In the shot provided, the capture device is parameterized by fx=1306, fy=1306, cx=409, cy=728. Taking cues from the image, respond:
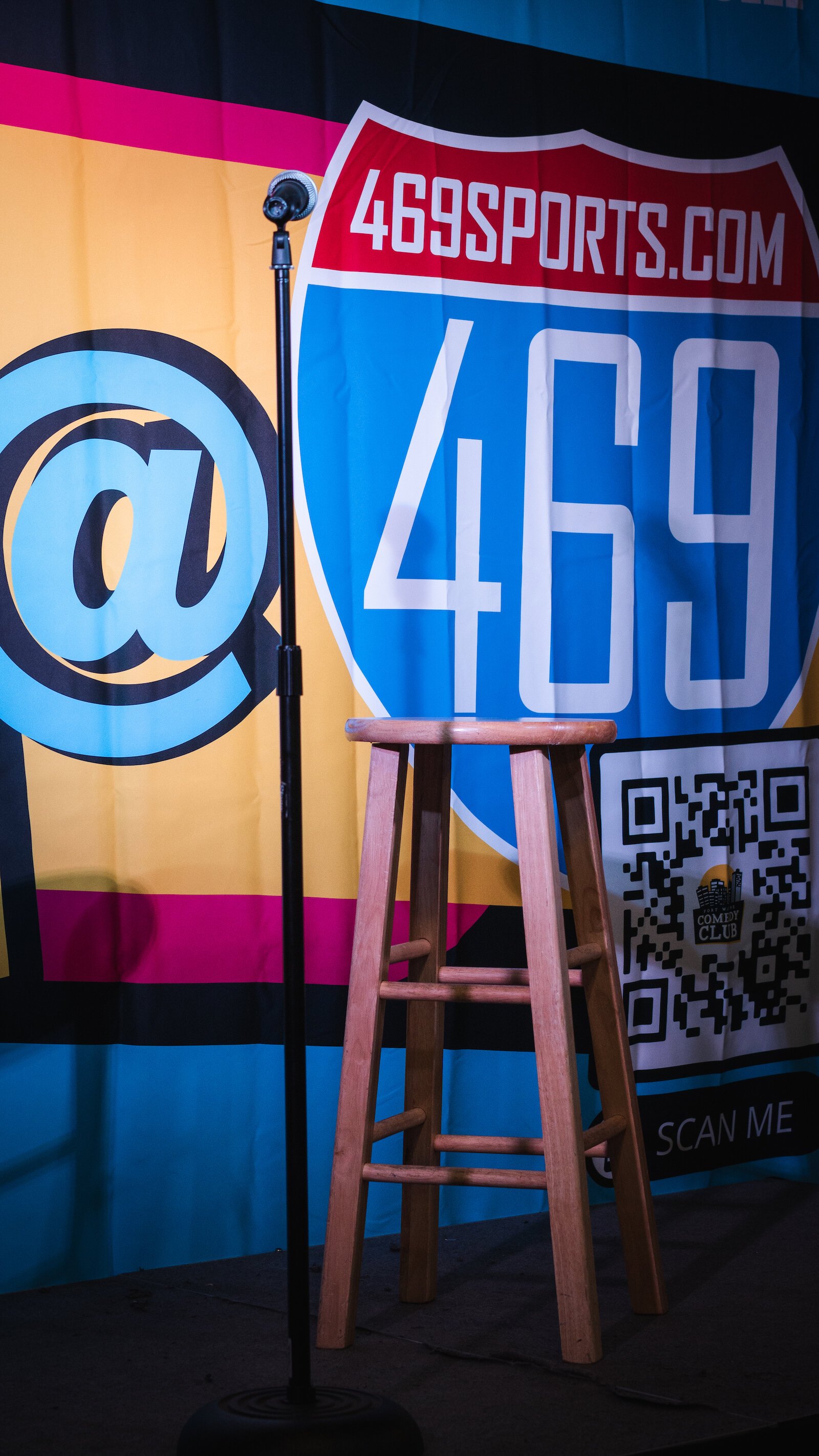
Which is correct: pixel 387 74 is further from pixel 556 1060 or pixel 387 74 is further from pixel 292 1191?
pixel 292 1191

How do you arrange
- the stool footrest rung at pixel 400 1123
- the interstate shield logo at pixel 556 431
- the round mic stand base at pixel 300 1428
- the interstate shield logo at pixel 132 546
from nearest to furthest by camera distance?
the round mic stand base at pixel 300 1428 → the stool footrest rung at pixel 400 1123 → the interstate shield logo at pixel 132 546 → the interstate shield logo at pixel 556 431

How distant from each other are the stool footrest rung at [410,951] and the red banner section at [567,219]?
1.13 metres

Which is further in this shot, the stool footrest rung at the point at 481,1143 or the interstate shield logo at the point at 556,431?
the interstate shield logo at the point at 556,431

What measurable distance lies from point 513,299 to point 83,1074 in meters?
1.51

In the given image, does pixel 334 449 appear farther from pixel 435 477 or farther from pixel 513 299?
pixel 513 299

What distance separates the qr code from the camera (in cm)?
245

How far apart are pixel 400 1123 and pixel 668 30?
2046 millimetres

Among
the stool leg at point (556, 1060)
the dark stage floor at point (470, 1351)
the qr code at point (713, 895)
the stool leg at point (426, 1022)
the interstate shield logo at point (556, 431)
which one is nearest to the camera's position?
the dark stage floor at point (470, 1351)

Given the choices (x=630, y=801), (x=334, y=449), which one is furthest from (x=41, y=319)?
(x=630, y=801)

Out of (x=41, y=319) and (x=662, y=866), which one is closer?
(x=41, y=319)

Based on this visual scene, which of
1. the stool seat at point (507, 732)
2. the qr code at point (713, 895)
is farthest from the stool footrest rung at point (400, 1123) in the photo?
the qr code at point (713, 895)

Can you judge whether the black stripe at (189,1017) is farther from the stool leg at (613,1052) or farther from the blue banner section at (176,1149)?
the stool leg at (613,1052)

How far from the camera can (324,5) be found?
2.17 m

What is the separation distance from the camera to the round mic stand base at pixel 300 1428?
1.31 metres
